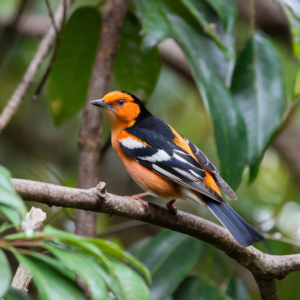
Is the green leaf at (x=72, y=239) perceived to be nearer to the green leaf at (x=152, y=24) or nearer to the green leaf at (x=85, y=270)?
the green leaf at (x=85, y=270)

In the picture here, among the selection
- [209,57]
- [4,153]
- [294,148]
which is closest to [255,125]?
[209,57]

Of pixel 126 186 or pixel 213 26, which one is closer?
pixel 213 26

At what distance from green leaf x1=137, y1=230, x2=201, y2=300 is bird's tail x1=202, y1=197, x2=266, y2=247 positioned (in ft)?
2.20

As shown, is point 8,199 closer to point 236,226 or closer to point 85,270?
point 85,270

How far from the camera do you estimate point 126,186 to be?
226 inches

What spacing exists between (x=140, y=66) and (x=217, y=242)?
7.32ft

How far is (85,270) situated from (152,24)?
227cm

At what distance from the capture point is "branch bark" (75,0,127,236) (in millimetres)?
3218

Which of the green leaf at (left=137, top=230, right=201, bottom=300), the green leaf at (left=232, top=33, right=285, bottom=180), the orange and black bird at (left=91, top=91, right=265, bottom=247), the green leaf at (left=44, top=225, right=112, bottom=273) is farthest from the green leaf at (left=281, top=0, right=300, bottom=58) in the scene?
the green leaf at (left=44, top=225, right=112, bottom=273)

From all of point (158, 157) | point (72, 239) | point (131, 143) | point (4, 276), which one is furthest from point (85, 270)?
point (131, 143)

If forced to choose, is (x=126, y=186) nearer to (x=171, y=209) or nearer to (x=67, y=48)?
(x=67, y=48)

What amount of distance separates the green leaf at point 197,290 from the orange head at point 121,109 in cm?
143

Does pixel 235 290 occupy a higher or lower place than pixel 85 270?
A: lower

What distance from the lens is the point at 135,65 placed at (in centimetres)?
405
